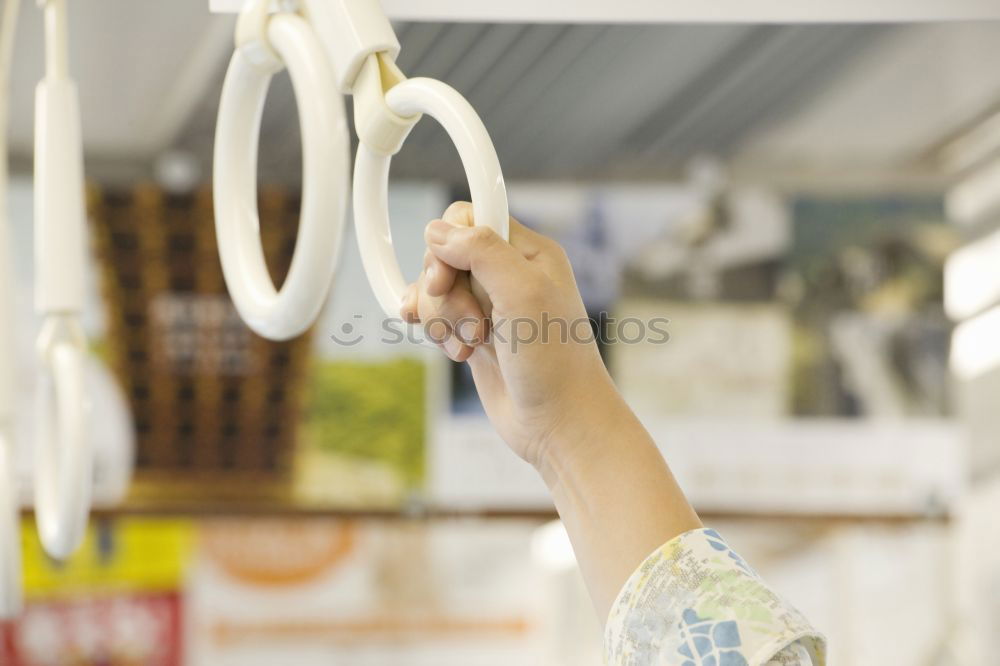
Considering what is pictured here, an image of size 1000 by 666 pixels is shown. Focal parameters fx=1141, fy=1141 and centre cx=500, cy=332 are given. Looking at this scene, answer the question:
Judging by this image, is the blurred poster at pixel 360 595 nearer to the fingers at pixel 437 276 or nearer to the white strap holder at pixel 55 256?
A: the white strap holder at pixel 55 256

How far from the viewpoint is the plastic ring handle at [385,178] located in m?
0.24

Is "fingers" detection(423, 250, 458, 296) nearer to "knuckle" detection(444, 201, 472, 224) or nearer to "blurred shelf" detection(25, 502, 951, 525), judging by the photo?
"knuckle" detection(444, 201, 472, 224)

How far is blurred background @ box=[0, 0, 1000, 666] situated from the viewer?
1.83 m

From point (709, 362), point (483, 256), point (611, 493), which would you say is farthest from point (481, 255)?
point (709, 362)

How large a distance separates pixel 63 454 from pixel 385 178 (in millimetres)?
237

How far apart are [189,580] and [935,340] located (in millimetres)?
1325

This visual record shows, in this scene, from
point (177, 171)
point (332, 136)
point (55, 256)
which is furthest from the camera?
point (177, 171)

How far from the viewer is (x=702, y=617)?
12.5 inches

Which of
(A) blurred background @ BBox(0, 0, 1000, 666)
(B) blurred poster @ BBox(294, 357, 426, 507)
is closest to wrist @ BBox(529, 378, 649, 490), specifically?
(A) blurred background @ BBox(0, 0, 1000, 666)

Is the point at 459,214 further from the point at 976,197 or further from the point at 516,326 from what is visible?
the point at 976,197

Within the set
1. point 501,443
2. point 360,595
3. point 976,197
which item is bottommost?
point 360,595

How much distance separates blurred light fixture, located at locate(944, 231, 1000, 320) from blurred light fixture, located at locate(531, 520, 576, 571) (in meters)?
0.78

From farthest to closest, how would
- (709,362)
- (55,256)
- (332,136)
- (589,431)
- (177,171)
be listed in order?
(709,362)
(177,171)
(55,256)
(589,431)
(332,136)

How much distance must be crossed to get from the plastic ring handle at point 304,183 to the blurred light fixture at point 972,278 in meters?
1.86
